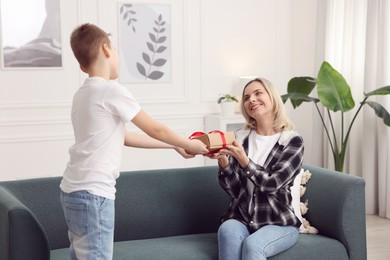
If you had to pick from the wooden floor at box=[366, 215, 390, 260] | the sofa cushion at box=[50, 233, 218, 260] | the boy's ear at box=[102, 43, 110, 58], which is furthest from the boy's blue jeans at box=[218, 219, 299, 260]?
the wooden floor at box=[366, 215, 390, 260]

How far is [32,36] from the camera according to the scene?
5.42m

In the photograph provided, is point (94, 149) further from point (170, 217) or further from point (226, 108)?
point (226, 108)

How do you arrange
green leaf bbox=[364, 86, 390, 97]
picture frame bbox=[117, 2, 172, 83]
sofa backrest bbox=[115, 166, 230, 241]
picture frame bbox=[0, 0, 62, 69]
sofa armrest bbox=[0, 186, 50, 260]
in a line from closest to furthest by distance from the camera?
sofa armrest bbox=[0, 186, 50, 260], sofa backrest bbox=[115, 166, 230, 241], green leaf bbox=[364, 86, 390, 97], picture frame bbox=[0, 0, 62, 69], picture frame bbox=[117, 2, 172, 83]

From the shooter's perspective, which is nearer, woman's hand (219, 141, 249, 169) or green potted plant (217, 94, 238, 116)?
woman's hand (219, 141, 249, 169)

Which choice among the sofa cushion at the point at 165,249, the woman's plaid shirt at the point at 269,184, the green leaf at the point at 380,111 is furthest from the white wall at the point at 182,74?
the woman's plaid shirt at the point at 269,184

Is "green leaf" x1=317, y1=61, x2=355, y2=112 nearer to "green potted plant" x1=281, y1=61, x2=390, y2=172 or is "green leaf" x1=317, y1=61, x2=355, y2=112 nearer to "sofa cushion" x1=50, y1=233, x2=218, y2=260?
"green potted plant" x1=281, y1=61, x2=390, y2=172

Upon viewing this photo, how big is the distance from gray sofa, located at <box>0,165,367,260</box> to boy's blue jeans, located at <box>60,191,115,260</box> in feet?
1.03

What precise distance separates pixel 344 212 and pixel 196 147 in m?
0.83

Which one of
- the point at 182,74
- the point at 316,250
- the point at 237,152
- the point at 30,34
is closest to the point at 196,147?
the point at 237,152

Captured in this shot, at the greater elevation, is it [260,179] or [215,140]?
[215,140]

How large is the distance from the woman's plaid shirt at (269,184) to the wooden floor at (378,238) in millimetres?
1483

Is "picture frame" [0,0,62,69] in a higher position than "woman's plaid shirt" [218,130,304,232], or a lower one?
higher

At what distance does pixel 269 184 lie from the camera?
293 centimetres

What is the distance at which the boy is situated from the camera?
2320 millimetres
